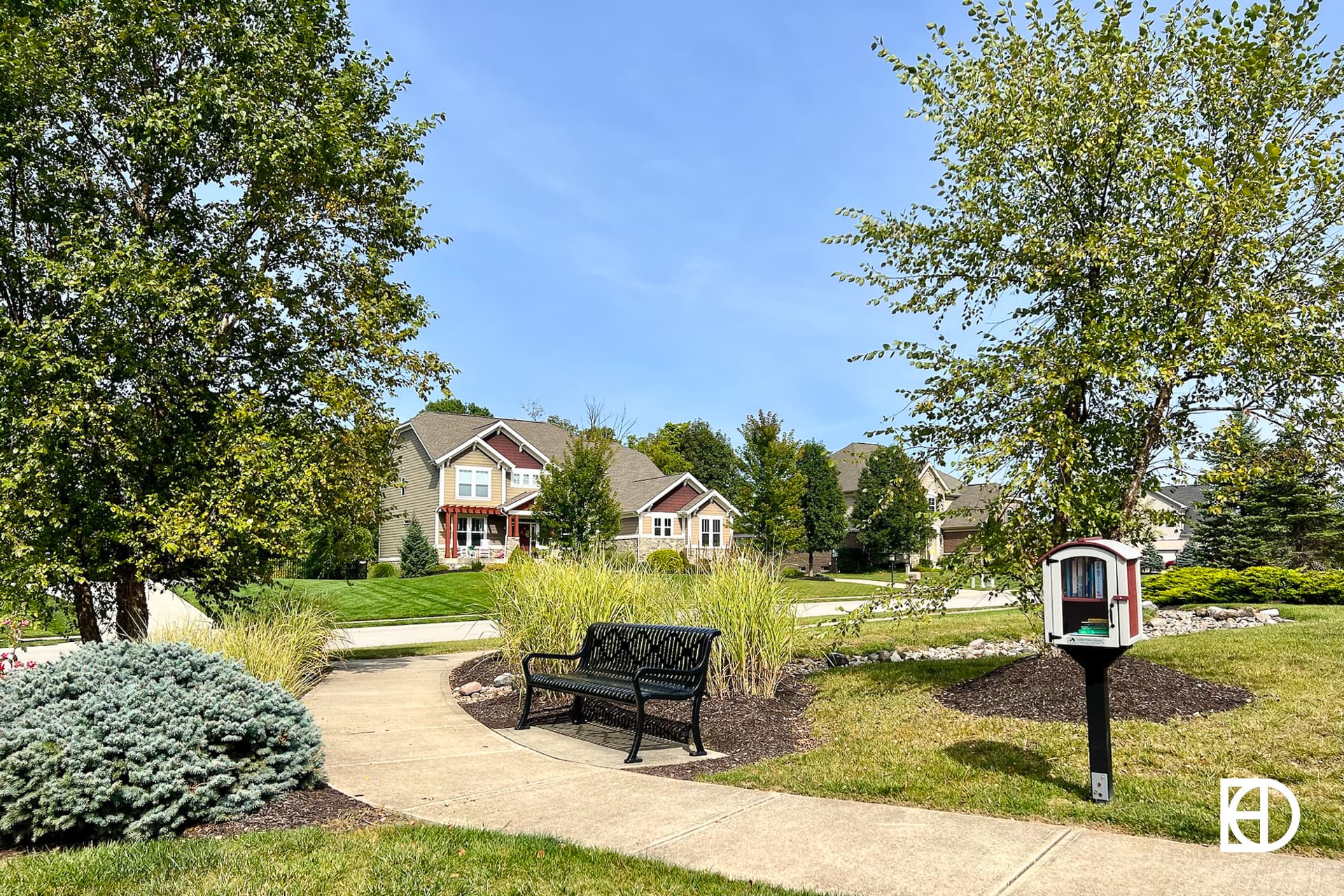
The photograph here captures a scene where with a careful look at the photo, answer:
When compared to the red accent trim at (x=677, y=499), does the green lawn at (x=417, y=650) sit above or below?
below

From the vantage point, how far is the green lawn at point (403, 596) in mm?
23469

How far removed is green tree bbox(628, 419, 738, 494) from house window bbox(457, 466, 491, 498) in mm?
26418

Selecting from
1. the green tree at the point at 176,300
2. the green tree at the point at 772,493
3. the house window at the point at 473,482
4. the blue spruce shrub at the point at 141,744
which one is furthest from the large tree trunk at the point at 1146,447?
the house window at the point at 473,482

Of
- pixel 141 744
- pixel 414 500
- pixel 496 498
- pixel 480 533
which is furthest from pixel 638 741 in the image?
pixel 414 500

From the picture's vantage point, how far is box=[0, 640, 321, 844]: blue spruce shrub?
496cm

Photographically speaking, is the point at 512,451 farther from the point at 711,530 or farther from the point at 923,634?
the point at 923,634

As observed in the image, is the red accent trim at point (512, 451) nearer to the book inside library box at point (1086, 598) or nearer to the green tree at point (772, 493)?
the green tree at point (772, 493)

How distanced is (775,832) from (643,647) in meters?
3.59

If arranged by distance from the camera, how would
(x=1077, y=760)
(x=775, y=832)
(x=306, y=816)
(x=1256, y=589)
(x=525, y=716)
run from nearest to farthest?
(x=775, y=832) → (x=306, y=816) → (x=1077, y=760) → (x=525, y=716) → (x=1256, y=589)

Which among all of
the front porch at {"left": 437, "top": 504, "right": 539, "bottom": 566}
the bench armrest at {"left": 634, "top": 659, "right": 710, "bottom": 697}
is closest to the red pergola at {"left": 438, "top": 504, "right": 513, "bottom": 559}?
the front porch at {"left": 437, "top": 504, "right": 539, "bottom": 566}

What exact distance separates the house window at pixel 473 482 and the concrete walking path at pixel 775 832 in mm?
33972

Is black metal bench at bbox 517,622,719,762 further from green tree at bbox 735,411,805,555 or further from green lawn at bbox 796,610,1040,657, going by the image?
green tree at bbox 735,411,805,555

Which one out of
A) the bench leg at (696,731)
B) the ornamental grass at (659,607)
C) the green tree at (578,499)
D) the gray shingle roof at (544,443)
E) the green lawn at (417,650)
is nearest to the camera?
the bench leg at (696,731)

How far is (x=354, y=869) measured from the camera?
4.33m
